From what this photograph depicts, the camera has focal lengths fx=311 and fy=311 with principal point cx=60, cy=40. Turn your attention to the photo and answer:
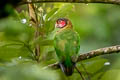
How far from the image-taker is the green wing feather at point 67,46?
1.85 metres

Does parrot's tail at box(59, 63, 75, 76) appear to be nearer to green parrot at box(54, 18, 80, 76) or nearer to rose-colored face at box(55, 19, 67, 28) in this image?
green parrot at box(54, 18, 80, 76)

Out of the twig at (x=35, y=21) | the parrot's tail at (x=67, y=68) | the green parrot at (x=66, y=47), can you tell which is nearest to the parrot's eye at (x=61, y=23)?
the green parrot at (x=66, y=47)

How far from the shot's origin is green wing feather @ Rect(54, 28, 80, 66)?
185 centimetres

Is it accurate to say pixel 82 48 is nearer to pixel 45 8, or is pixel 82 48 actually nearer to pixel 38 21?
pixel 38 21

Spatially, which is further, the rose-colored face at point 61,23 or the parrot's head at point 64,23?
the parrot's head at point 64,23

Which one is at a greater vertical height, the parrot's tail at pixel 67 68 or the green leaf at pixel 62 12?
the green leaf at pixel 62 12

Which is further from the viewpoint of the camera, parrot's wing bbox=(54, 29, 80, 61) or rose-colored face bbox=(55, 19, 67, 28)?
rose-colored face bbox=(55, 19, 67, 28)

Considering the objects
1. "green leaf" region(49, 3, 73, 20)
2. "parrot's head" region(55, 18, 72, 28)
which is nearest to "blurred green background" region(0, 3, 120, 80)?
"green leaf" region(49, 3, 73, 20)

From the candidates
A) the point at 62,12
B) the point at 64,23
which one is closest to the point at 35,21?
the point at 62,12

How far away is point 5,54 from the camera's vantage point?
1.35m

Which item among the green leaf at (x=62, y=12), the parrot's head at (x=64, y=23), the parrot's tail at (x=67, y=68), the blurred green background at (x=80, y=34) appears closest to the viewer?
the blurred green background at (x=80, y=34)

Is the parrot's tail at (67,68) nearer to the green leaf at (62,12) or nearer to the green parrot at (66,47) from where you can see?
the green parrot at (66,47)

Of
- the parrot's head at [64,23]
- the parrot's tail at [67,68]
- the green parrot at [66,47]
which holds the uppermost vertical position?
the parrot's head at [64,23]

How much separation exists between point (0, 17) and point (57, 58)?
143cm
